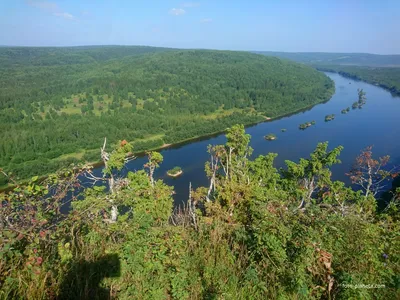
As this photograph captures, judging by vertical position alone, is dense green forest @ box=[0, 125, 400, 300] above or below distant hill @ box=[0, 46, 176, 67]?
above

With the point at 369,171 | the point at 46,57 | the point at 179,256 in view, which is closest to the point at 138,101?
the point at 369,171

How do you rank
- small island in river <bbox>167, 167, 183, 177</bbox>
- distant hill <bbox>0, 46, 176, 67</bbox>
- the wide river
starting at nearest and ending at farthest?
1. small island in river <bbox>167, 167, 183, 177</bbox>
2. the wide river
3. distant hill <bbox>0, 46, 176, 67</bbox>

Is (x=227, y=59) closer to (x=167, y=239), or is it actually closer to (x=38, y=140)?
(x=38, y=140)

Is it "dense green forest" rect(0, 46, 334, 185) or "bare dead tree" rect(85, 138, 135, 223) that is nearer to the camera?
"bare dead tree" rect(85, 138, 135, 223)

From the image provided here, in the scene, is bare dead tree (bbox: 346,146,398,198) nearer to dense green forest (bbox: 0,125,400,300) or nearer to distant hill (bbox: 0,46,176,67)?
dense green forest (bbox: 0,125,400,300)

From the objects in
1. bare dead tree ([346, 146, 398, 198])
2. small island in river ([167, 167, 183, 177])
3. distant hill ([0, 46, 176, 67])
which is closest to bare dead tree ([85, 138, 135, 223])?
bare dead tree ([346, 146, 398, 198])

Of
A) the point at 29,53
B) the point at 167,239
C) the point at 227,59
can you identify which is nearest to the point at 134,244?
the point at 167,239

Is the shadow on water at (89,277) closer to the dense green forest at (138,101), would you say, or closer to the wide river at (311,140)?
the dense green forest at (138,101)
